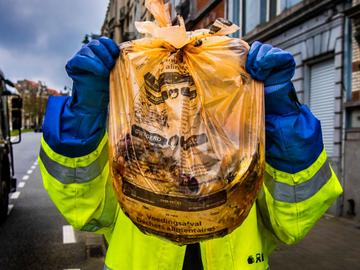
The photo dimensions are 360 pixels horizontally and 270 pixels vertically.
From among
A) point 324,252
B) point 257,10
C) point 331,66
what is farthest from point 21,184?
point 324,252

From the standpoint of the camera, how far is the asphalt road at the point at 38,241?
18.4 ft

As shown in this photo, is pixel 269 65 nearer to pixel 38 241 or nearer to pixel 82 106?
pixel 82 106

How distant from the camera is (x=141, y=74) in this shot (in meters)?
1.58

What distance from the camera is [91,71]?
1600 mm

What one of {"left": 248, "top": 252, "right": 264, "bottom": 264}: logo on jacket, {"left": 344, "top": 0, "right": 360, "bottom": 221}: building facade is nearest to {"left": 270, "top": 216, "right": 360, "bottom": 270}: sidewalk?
{"left": 344, "top": 0, "right": 360, "bottom": 221}: building facade

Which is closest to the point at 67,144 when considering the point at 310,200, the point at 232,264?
the point at 232,264

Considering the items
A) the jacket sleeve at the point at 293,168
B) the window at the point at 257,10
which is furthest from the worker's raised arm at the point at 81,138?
the window at the point at 257,10

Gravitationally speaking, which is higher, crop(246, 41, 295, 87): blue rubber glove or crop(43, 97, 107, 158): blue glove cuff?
crop(246, 41, 295, 87): blue rubber glove

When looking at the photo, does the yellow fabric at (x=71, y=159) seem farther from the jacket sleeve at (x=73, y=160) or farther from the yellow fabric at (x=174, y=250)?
the yellow fabric at (x=174, y=250)

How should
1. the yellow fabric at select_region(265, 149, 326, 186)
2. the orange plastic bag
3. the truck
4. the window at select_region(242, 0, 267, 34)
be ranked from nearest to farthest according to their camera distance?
the orange plastic bag, the yellow fabric at select_region(265, 149, 326, 186), the truck, the window at select_region(242, 0, 267, 34)

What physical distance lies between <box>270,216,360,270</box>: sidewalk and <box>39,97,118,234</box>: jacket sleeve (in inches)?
159

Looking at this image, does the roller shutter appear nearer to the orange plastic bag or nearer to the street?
the street

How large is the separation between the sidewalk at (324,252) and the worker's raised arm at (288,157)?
384 centimetres

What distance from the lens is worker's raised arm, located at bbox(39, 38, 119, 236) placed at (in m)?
1.62
